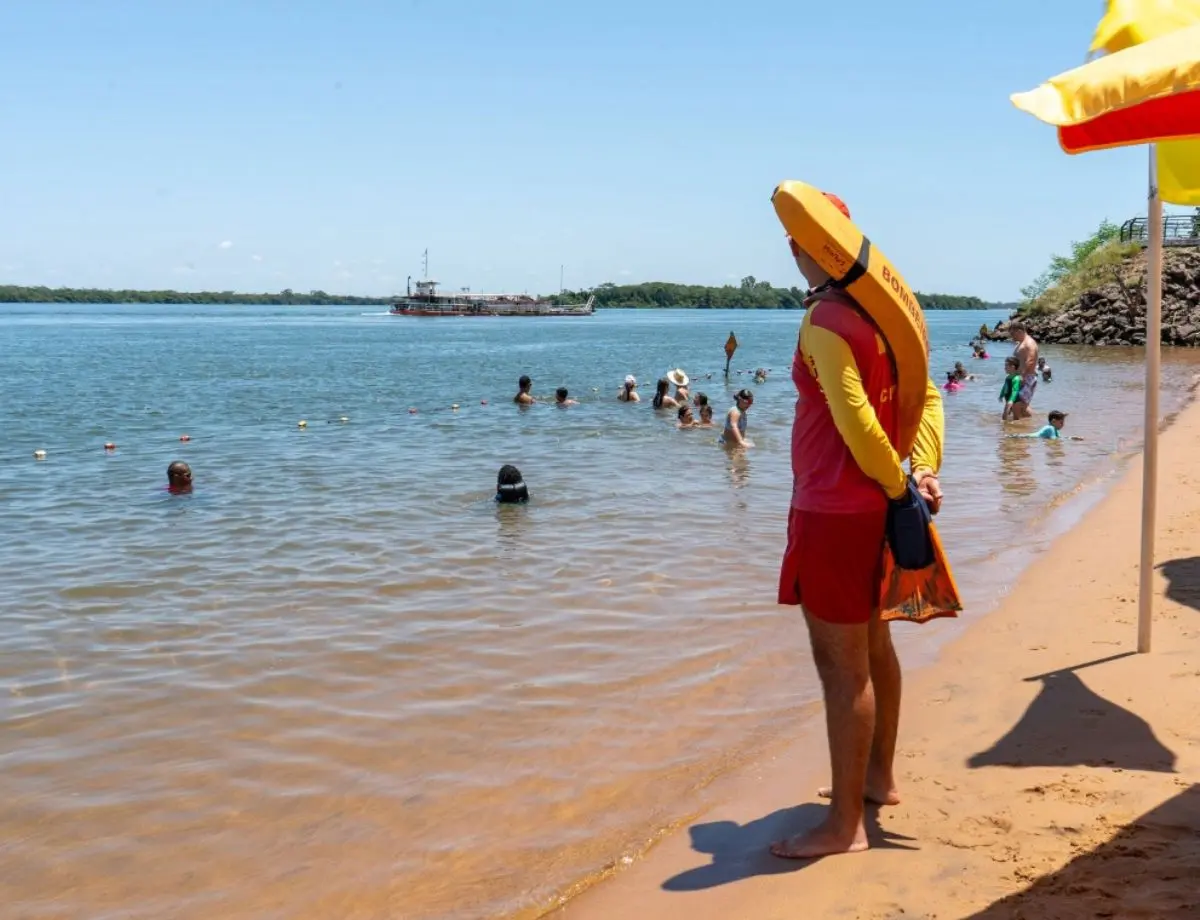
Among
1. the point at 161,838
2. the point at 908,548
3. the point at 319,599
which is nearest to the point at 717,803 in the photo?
the point at 908,548

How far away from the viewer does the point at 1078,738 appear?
4.46 m

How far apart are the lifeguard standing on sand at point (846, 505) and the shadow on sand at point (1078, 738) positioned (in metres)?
1.07

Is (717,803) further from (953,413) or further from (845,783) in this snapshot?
(953,413)

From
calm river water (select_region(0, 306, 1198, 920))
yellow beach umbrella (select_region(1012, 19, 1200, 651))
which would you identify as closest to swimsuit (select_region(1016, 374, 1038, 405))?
calm river water (select_region(0, 306, 1198, 920))

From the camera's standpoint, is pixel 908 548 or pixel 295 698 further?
pixel 295 698

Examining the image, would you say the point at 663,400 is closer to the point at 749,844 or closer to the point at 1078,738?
the point at 1078,738

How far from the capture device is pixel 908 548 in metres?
3.39

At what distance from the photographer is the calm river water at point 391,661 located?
13.9 ft

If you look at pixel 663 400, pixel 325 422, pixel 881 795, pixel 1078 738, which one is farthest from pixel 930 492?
pixel 325 422

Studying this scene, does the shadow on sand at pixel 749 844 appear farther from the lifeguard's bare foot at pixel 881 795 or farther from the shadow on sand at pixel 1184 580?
the shadow on sand at pixel 1184 580

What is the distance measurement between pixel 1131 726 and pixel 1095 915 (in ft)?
5.39

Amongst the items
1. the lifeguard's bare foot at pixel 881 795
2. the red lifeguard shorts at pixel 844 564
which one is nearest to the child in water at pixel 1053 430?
the lifeguard's bare foot at pixel 881 795

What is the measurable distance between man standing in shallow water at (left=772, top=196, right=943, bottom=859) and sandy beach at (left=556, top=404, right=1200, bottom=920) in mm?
287

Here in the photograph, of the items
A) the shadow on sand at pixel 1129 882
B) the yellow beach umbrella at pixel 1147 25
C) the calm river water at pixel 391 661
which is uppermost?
the yellow beach umbrella at pixel 1147 25
